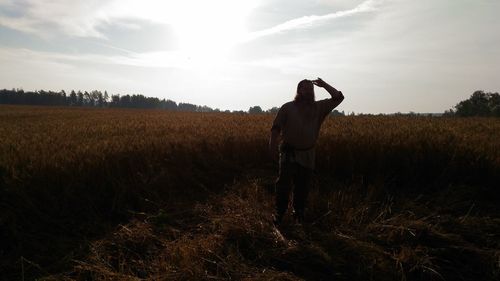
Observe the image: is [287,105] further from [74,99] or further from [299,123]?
[74,99]

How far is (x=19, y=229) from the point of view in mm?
6031

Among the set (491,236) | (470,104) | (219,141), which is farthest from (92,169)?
(470,104)

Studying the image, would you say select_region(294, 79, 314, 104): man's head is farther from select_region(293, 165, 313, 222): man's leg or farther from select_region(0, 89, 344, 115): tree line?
select_region(0, 89, 344, 115): tree line

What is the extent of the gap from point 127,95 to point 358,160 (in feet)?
472

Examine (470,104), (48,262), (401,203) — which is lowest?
(48,262)

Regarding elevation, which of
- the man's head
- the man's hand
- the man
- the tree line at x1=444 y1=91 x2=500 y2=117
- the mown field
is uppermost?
the tree line at x1=444 y1=91 x2=500 y2=117

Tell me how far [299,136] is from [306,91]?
67 cm

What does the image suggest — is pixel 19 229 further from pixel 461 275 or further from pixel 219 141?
pixel 461 275

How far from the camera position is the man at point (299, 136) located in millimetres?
5332

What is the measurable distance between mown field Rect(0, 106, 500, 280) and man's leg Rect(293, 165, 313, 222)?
246 mm

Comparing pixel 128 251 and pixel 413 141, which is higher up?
pixel 413 141

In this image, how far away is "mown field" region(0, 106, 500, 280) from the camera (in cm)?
459

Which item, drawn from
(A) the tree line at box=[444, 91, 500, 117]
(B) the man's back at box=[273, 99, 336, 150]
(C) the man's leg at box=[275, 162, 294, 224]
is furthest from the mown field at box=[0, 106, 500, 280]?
(A) the tree line at box=[444, 91, 500, 117]

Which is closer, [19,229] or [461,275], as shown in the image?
[461,275]
